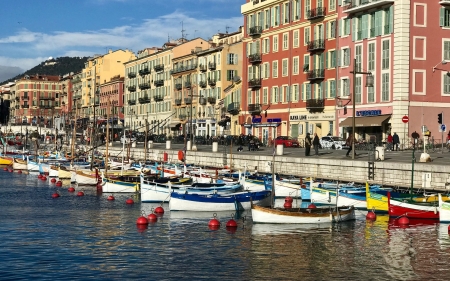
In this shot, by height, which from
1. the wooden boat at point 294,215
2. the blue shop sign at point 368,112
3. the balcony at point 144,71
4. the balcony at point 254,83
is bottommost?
the wooden boat at point 294,215

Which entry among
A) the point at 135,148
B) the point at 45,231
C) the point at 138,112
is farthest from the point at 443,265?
the point at 138,112

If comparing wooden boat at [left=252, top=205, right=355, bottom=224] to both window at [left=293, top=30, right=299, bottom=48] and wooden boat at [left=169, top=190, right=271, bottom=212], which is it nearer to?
wooden boat at [left=169, top=190, right=271, bottom=212]

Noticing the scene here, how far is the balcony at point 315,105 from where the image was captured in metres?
88.0

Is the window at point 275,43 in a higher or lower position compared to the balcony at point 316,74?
higher

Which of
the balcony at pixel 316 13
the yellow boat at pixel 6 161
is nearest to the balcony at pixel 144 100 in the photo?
the yellow boat at pixel 6 161

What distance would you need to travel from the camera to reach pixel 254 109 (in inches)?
4016

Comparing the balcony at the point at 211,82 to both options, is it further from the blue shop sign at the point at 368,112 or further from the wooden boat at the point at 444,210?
the wooden boat at the point at 444,210

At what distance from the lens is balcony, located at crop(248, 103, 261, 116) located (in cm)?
10131

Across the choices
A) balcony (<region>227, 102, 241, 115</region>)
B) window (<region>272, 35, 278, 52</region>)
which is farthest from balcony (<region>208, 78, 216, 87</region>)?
window (<region>272, 35, 278, 52</region>)

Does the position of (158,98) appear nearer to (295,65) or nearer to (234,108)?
(234,108)

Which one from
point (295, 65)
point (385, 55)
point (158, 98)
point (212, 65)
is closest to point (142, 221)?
point (385, 55)

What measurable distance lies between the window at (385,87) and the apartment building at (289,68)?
368 inches

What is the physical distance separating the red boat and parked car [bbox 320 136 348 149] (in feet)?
117

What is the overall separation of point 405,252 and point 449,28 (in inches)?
1930
